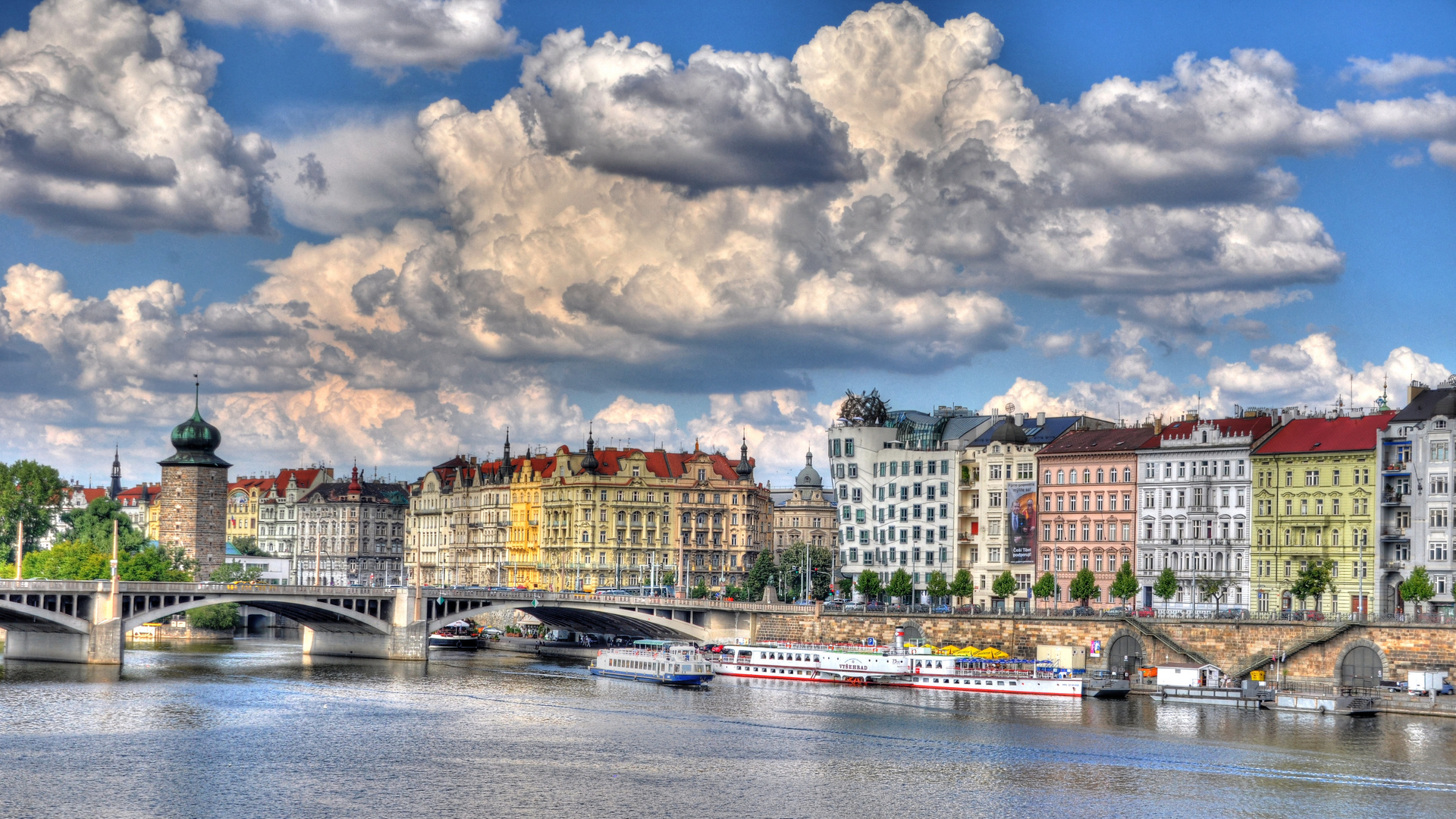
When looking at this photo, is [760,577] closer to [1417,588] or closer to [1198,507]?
[1198,507]

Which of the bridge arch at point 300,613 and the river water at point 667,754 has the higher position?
the bridge arch at point 300,613

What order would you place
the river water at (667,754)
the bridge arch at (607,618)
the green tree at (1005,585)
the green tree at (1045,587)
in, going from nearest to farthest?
1. the river water at (667,754)
2. the green tree at (1045,587)
3. the green tree at (1005,585)
4. the bridge arch at (607,618)

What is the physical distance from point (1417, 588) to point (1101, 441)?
36.5 metres

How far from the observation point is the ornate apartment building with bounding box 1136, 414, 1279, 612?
140m

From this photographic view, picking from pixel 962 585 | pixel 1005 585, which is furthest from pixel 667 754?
pixel 962 585

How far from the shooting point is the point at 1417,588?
397 ft

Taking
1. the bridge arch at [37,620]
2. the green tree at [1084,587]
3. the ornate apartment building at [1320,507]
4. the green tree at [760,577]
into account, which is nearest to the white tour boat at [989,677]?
the green tree at [1084,587]

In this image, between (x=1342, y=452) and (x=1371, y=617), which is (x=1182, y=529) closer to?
(x=1342, y=452)

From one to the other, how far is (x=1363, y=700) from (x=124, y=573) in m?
118

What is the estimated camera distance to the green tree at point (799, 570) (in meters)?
188

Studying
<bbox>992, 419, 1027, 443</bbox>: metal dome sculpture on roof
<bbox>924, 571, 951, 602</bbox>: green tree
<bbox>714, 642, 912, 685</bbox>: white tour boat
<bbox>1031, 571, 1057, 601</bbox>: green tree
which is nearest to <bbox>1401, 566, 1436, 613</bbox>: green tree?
<bbox>1031, 571, 1057, 601</bbox>: green tree

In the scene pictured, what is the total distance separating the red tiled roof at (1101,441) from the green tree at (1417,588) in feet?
95.8

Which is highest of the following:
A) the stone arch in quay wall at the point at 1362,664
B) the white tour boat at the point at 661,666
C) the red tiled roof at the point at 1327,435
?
the red tiled roof at the point at 1327,435

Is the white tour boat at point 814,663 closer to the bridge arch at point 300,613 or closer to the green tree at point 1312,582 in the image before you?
the green tree at point 1312,582
